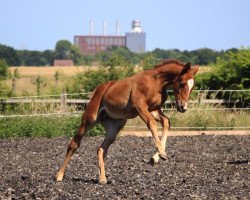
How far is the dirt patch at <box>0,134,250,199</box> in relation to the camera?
11016mm

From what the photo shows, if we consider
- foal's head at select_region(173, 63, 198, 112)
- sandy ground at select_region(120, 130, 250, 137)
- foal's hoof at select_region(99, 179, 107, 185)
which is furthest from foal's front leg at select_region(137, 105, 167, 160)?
sandy ground at select_region(120, 130, 250, 137)

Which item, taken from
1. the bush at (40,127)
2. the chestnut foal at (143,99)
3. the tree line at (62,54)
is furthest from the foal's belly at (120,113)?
the tree line at (62,54)

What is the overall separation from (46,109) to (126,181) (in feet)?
43.2

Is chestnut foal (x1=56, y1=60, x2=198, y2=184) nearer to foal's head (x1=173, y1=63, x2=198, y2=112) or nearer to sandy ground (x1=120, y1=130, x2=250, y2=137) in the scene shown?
foal's head (x1=173, y1=63, x2=198, y2=112)

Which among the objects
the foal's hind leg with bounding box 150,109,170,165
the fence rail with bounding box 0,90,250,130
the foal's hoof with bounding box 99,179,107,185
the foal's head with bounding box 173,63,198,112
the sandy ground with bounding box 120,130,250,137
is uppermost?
the foal's head with bounding box 173,63,198,112

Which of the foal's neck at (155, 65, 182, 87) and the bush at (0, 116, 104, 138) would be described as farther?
the bush at (0, 116, 104, 138)

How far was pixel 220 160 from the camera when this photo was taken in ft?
53.9

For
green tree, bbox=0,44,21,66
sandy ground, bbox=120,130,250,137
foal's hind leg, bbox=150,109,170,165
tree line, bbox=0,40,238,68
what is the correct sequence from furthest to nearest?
green tree, bbox=0,44,21,66 → tree line, bbox=0,40,238,68 → sandy ground, bbox=120,130,250,137 → foal's hind leg, bbox=150,109,170,165

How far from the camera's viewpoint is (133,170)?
46.7ft

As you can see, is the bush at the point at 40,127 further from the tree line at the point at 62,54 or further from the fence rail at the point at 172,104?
the tree line at the point at 62,54

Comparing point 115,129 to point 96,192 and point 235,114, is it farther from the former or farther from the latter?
point 235,114

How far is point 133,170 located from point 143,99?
2993mm

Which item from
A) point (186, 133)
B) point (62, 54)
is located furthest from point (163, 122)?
point (62, 54)

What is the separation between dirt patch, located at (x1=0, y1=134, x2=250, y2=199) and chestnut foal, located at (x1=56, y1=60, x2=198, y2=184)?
65 cm
